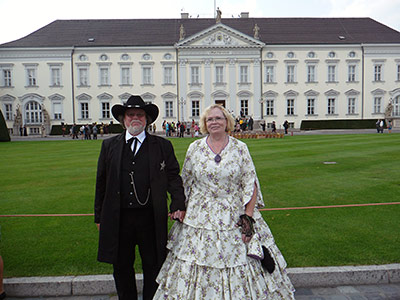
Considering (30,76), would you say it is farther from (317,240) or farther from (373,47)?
(317,240)

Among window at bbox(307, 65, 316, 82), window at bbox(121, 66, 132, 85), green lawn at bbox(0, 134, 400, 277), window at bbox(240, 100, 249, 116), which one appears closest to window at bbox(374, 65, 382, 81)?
window at bbox(307, 65, 316, 82)

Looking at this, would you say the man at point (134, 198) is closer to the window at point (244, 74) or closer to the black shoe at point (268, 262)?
the black shoe at point (268, 262)

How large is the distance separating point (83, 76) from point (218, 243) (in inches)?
1859

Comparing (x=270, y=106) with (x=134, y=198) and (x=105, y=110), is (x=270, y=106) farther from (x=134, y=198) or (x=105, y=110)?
(x=134, y=198)

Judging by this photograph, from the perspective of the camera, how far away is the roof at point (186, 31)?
47.1m

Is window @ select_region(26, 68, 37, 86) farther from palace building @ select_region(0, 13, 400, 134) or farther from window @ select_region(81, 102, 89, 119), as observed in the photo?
window @ select_region(81, 102, 89, 119)

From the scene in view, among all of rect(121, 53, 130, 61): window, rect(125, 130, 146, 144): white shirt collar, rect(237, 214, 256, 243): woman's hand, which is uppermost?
rect(121, 53, 130, 61): window

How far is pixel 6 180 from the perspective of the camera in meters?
11.2

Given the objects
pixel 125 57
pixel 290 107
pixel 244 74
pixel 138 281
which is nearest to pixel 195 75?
pixel 244 74

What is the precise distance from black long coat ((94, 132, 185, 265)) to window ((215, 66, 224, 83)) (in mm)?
44962

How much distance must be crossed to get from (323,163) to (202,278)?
10.7 meters

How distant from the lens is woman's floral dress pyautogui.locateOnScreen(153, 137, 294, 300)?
356 cm

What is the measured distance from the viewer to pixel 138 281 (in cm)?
436

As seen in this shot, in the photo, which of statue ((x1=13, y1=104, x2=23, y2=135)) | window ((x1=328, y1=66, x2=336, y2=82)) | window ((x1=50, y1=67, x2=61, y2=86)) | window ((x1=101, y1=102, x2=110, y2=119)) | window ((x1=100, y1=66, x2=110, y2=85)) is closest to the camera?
statue ((x1=13, y1=104, x2=23, y2=135))
